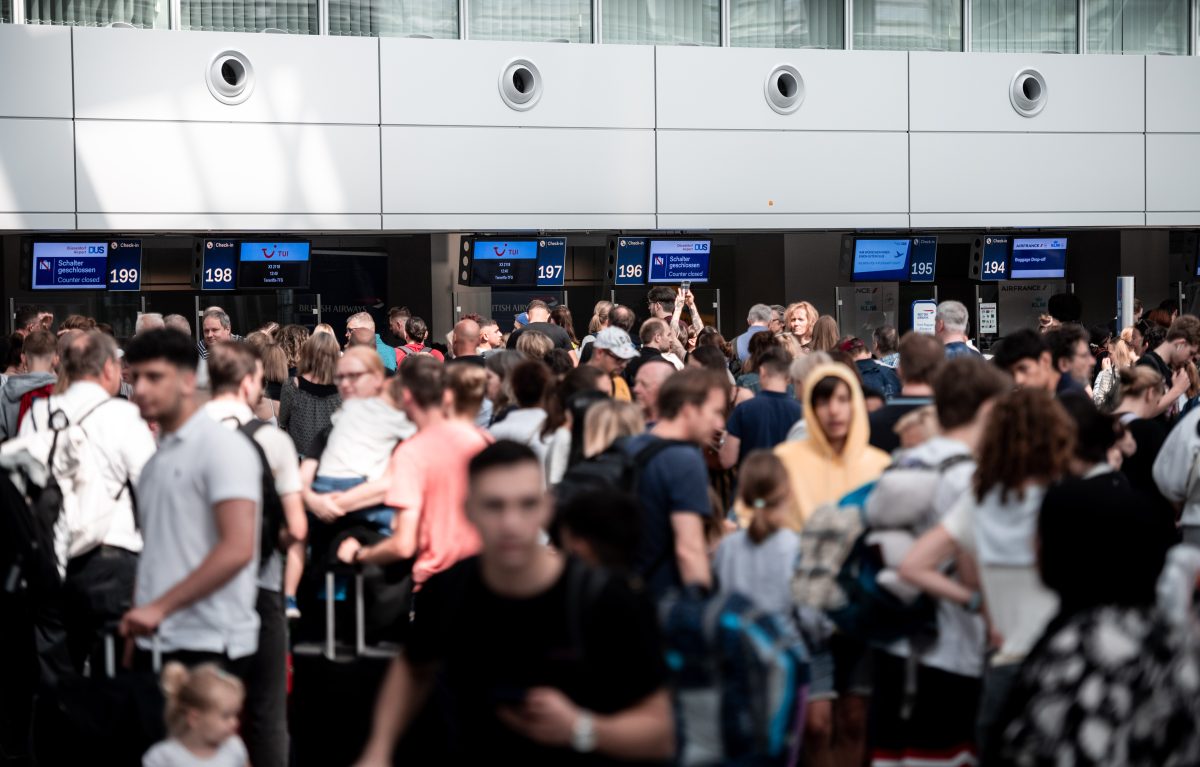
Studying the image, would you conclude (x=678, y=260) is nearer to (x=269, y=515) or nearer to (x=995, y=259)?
(x=995, y=259)

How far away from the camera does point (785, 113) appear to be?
57.4 feet

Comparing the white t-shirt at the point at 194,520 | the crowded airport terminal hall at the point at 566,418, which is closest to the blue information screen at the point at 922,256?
the crowded airport terminal hall at the point at 566,418

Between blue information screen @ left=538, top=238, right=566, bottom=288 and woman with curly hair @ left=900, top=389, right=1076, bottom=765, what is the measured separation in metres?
12.9

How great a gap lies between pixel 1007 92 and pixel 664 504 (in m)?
14.3

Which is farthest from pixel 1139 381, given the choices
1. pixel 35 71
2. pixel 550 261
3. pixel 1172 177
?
pixel 1172 177

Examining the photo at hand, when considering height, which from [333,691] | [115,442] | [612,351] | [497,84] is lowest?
[333,691]

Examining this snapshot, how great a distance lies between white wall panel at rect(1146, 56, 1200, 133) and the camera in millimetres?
18688

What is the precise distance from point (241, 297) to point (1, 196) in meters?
3.14

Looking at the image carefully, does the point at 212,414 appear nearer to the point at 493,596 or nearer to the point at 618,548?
the point at 618,548

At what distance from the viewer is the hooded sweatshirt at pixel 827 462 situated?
5.70m

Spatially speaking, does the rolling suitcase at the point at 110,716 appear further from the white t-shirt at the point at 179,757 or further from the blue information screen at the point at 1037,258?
the blue information screen at the point at 1037,258

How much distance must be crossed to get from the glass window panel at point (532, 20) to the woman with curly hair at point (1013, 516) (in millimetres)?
13215

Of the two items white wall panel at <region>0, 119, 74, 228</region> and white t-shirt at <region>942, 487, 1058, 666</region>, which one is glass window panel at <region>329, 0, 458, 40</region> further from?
white t-shirt at <region>942, 487, 1058, 666</region>

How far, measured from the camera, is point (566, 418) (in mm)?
6926
